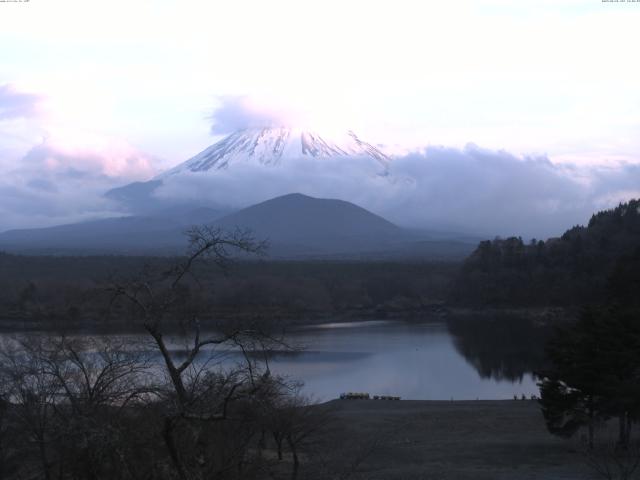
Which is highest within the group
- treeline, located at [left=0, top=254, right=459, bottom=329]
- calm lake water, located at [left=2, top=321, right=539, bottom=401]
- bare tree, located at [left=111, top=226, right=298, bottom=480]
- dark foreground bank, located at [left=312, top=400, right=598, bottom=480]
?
bare tree, located at [left=111, top=226, right=298, bottom=480]

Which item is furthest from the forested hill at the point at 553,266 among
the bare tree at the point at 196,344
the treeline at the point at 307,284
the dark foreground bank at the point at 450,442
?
the bare tree at the point at 196,344

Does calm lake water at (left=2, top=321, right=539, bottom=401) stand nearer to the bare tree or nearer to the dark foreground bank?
the dark foreground bank

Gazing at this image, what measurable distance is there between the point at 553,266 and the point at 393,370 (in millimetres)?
26653

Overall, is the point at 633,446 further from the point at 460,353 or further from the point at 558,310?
the point at 558,310

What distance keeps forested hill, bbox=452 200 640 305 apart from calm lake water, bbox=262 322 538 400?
543 inches

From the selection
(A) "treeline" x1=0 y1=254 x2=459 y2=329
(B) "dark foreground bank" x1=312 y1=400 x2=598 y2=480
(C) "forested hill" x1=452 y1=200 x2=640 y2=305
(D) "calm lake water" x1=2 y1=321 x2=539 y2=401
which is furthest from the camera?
(C) "forested hill" x1=452 y1=200 x2=640 y2=305

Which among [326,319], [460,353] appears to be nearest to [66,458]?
[460,353]

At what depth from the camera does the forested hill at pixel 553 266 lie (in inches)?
1766

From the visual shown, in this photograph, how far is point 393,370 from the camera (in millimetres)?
24500

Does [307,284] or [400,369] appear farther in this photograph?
[307,284]

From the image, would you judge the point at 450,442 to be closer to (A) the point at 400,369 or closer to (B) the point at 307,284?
(A) the point at 400,369

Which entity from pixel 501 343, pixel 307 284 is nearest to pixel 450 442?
pixel 501 343

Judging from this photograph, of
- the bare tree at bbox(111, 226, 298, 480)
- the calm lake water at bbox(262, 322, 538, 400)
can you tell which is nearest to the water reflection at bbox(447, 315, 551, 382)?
the calm lake water at bbox(262, 322, 538, 400)

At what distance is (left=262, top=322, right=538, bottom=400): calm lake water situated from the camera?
21.1 metres
